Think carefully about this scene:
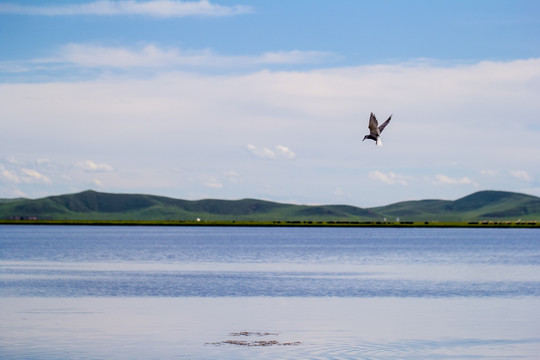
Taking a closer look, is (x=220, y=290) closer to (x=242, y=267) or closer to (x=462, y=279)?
(x=462, y=279)

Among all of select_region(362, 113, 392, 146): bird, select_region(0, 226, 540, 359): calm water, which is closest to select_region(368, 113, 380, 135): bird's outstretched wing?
select_region(362, 113, 392, 146): bird

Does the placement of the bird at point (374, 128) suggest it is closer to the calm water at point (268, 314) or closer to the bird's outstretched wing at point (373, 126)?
the bird's outstretched wing at point (373, 126)

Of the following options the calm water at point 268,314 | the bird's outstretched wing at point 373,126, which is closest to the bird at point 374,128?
the bird's outstretched wing at point 373,126

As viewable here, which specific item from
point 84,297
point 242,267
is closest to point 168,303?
point 84,297

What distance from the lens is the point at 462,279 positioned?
195 feet

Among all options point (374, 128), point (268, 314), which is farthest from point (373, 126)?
point (268, 314)

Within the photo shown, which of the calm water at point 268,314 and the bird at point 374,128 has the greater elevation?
the bird at point 374,128

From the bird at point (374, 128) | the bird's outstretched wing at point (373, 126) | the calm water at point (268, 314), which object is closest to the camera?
the bird at point (374, 128)

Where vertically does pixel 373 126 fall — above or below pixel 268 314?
above

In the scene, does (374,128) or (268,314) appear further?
(268,314)

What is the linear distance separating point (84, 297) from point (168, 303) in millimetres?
5221

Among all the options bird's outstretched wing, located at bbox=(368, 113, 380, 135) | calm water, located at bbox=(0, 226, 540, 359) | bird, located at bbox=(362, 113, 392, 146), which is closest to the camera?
bird, located at bbox=(362, 113, 392, 146)

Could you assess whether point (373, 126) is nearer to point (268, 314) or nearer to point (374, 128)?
point (374, 128)

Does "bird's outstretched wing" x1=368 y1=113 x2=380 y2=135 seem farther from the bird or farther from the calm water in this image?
the calm water
